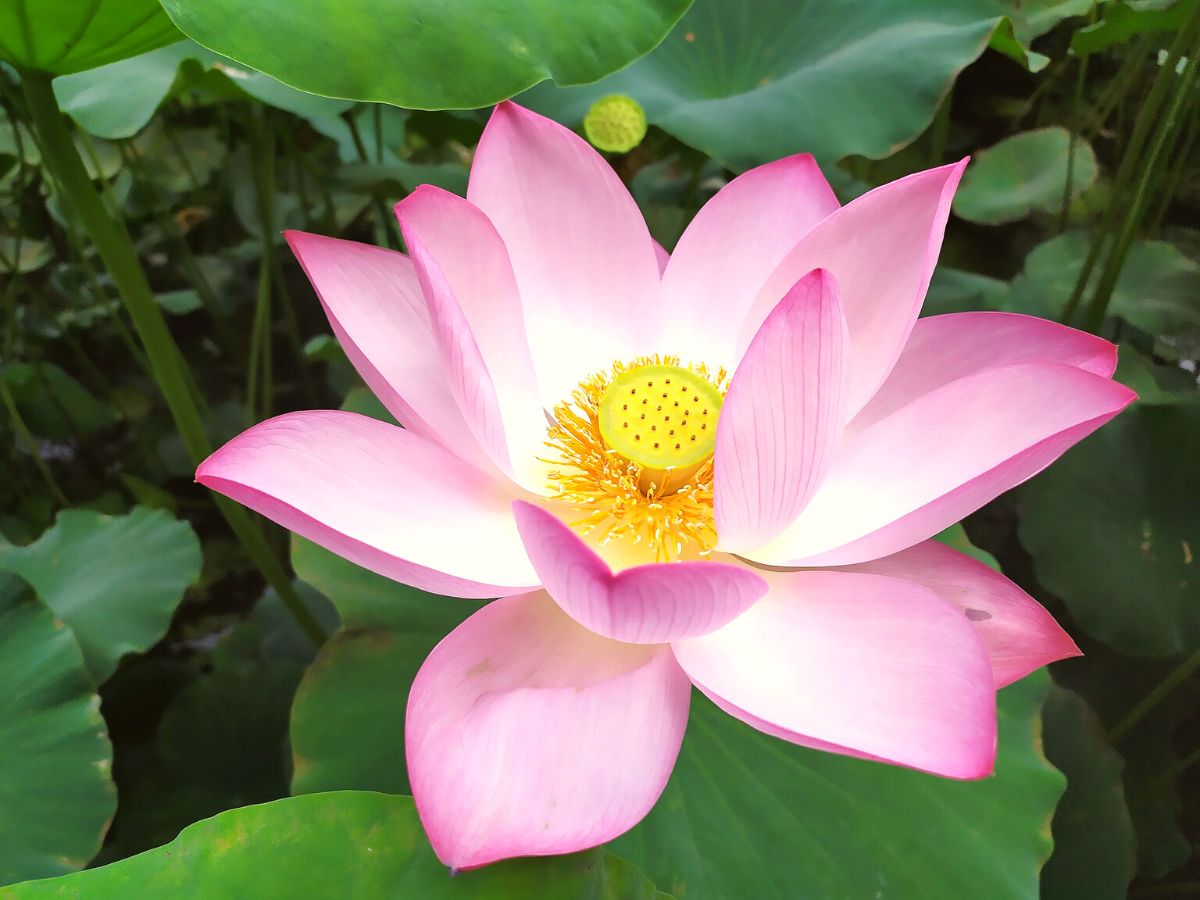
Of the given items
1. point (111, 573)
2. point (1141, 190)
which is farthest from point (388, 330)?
point (1141, 190)

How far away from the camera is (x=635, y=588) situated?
0.42 m

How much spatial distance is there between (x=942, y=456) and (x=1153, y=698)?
46cm

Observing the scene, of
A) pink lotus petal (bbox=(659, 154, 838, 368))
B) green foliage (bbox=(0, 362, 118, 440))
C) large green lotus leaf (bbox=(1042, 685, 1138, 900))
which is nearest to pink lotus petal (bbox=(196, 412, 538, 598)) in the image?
pink lotus petal (bbox=(659, 154, 838, 368))

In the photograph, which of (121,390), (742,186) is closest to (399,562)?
(742,186)

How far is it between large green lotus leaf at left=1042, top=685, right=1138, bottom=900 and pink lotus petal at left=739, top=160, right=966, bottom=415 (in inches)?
17.4

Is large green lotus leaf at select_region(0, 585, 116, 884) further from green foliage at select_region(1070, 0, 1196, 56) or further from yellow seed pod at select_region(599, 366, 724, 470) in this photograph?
green foliage at select_region(1070, 0, 1196, 56)

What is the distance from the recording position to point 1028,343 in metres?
0.58

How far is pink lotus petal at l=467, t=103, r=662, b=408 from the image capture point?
65 cm

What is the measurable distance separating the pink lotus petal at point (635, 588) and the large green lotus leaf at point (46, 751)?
1.44 ft

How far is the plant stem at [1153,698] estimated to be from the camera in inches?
29.6

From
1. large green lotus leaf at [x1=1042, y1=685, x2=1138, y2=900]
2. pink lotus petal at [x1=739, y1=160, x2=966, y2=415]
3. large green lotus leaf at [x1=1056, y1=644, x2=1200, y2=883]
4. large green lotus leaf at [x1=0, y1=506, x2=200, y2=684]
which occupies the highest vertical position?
pink lotus petal at [x1=739, y1=160, x2=966, y2=415]

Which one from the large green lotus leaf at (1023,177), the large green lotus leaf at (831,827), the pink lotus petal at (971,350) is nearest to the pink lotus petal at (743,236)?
the pink lotus petal at (971,350)

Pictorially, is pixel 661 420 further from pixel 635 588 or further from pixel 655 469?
pixel 635 588

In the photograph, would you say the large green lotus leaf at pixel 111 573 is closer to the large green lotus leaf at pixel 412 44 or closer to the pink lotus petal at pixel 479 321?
the pink lotus petal at pixel 479 321
